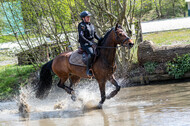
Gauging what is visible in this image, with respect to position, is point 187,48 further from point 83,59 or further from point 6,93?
point 6,93

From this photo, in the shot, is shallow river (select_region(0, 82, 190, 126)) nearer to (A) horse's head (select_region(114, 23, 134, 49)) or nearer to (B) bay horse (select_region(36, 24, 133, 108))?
(B) bay horse (select_region(36, 24, 133, 108))

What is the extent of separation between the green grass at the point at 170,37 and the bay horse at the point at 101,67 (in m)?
6.65

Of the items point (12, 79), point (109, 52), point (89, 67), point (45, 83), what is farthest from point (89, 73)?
point (12, 79)

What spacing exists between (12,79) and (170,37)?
8527 millimetres

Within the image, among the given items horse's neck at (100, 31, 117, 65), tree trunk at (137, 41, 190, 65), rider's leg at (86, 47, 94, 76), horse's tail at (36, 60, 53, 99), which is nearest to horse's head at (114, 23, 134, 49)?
horse's neck at (100, 31, 117, 65)

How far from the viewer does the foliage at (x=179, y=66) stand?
1059 cm

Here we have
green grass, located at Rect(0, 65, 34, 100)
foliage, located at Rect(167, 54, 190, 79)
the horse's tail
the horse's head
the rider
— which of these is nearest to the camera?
the horse's head

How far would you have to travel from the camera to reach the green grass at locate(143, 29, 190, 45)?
14.4 m

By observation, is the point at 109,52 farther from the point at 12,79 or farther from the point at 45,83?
the point at 12,79

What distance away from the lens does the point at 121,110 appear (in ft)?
25.1

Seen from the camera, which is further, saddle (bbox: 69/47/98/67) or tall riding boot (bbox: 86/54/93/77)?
saddle (bbox: 69/47/98/67)

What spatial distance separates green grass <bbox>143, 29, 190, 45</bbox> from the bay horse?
665cm

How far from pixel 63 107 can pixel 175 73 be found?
14.4ft

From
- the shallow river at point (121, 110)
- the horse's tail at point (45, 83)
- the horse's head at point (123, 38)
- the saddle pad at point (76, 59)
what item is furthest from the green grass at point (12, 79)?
the horse's head at point (123, 38)
